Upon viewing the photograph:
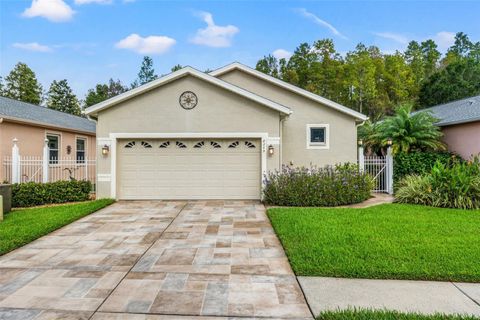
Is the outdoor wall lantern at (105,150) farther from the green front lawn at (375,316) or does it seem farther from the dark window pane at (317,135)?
the green front lawn at (375,316)

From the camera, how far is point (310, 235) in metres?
6.24

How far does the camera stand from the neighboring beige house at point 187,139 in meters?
10.8

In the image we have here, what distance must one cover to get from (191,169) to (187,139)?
1.07 meters

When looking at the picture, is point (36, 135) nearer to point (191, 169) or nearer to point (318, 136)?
point (191, 169)

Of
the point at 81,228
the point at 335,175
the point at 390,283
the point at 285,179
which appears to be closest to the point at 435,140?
the point at 335,175

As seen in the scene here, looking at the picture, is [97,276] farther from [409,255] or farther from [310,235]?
[409,255]

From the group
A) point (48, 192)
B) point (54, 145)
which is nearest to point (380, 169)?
point (48, 192)

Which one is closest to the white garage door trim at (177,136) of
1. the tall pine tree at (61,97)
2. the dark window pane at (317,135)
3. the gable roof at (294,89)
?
the dark window pane at (317,135)

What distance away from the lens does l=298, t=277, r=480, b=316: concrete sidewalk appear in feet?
11.7

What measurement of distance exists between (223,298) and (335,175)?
24.1 feet

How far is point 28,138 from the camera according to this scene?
42.0 feet

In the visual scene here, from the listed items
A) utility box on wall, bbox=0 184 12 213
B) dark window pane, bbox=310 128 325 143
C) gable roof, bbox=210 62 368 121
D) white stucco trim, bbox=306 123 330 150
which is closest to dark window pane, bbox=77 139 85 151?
utility box on wall, bbox=0 184 12 213

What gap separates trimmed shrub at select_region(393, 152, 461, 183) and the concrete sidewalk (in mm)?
8710

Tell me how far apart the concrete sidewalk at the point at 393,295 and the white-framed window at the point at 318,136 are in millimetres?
9065
